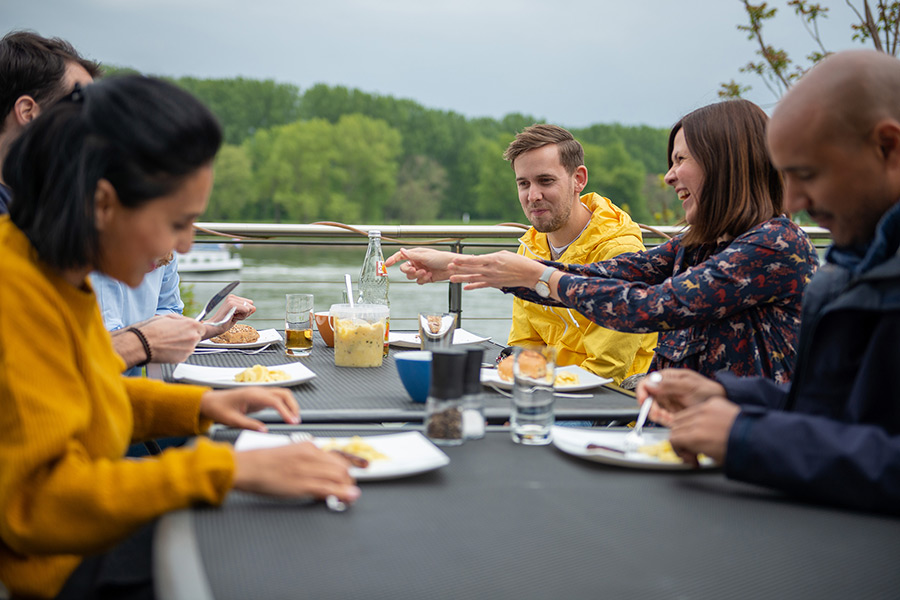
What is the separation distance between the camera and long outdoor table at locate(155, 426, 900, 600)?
0.68 m

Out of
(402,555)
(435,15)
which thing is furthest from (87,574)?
(435,15)

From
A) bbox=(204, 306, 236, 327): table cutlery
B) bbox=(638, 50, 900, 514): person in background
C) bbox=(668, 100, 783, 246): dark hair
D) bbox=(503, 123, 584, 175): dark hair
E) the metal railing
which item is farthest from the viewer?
the metal railing

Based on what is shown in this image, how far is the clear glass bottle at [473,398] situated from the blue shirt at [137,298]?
3.64 feet

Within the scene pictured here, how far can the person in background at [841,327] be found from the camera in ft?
2.98

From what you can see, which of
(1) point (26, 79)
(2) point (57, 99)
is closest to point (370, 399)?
(2) point (57, 99)

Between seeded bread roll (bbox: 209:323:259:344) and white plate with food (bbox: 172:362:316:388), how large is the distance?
1.61 ft

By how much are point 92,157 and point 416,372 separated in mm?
743

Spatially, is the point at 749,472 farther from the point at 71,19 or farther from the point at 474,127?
the point at 71,19

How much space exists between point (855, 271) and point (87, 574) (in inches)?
46.3

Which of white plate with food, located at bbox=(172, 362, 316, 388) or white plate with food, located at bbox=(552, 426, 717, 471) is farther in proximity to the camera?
white plate with food, located at bbox=(172, 362, 316, 388)

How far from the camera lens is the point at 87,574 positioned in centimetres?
94

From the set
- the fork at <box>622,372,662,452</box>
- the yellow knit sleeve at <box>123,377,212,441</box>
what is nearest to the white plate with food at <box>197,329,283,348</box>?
the yellow knit sleeve at <box>123,377,212,441</box>

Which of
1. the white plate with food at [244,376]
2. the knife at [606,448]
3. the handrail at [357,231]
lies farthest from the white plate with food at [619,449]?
the handrail at [357,231]

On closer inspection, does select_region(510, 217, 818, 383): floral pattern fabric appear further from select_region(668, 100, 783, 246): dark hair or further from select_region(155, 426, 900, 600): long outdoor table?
select_region(155, 426, 900, 600): long outdoor table
